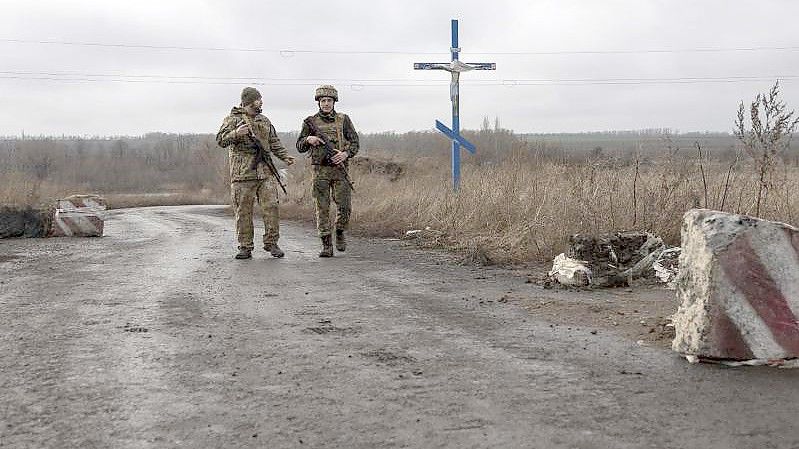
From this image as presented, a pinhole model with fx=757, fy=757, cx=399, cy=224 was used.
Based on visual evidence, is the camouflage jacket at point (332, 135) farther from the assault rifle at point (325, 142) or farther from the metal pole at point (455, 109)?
the metal pole at point (455, 109)

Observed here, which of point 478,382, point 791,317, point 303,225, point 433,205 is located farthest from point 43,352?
point 303,225

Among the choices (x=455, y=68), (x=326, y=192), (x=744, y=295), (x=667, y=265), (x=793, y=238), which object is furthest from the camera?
(x=455, y=68)

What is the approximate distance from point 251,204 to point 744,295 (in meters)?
6.68

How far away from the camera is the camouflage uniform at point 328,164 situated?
9459mm

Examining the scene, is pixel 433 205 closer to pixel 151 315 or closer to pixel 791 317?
pixel 151 315

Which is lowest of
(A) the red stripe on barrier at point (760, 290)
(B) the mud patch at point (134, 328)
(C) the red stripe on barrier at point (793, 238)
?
(B) the mud patch at point (134, 328)

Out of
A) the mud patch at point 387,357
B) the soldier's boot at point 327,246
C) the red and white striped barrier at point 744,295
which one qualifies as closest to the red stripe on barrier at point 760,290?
the red and white striped barrier at point 744,295

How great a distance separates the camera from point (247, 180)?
9500mm

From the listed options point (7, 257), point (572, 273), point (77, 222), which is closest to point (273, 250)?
point (7, 257)

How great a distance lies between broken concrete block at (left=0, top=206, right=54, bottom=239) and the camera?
13.1m

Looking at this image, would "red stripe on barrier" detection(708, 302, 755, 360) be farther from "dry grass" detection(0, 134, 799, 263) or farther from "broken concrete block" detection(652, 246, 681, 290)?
"dry grass" detection(0, 134, 799, 263)

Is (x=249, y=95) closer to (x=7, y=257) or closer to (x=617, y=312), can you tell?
(x=7, y=257)

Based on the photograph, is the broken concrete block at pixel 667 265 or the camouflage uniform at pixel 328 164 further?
the camouflage uniform at pixel 328 164

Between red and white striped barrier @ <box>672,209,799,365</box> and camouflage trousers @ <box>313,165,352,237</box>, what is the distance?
18.8 feet
